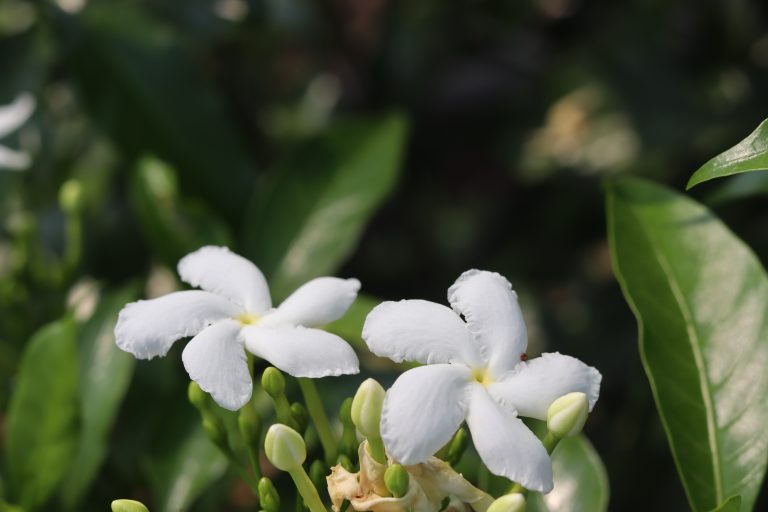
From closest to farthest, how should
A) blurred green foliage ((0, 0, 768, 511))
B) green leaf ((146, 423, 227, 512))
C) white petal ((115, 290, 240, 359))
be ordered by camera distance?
white petal ((115, 290, 240, 359)) → green leaf ((146, 423, 227, 512)) → blurred green foliage ((0, 0, 768, 511))

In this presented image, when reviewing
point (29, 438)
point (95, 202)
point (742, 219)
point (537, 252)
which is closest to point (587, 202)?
point (537, 252)

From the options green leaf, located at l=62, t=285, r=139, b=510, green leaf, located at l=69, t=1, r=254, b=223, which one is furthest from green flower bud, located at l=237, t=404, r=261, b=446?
green leaf, located at l=69, t=1, r=254, b=223

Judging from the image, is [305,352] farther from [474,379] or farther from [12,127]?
[12,127]

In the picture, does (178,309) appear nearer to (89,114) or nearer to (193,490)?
(193,490)

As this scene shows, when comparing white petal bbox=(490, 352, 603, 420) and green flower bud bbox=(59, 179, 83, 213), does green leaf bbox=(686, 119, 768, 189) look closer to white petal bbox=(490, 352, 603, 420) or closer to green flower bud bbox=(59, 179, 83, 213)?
white petal bbox=(490, 352, 603, 420)

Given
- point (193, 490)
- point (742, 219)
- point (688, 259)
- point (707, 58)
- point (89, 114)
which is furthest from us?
point (707, 58)

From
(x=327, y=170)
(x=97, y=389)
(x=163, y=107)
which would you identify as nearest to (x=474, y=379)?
(x=97, y=389)
